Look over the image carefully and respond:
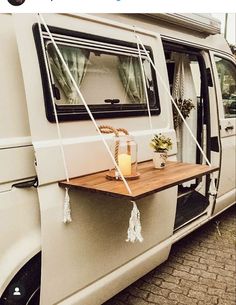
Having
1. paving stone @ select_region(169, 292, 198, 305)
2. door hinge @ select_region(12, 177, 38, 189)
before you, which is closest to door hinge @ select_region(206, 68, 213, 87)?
paving stone @ select_region(169, 292, 198, 305)

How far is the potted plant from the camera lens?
8.37 ft

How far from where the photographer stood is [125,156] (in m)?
2.27

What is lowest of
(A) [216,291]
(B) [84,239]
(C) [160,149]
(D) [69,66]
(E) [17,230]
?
(A) [216,291]

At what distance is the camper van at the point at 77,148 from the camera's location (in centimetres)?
193

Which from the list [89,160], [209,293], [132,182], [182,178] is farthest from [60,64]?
[209,293]

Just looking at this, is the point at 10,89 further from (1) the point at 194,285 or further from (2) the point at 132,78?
(1) the point at 194,285

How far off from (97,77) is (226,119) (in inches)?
85.3

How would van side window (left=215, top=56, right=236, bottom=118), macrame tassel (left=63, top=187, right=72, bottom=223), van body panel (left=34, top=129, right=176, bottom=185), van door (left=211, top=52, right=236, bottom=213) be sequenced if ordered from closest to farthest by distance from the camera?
van body panel (left=34, top=129, right=176, bottom=185)
macrame tassel (left=63, top=187, right=72, bottom=223)
van door (left=211, top=52, right=236, bottom=213)
van side window (left=215, top=56, right=236, bottom=118)

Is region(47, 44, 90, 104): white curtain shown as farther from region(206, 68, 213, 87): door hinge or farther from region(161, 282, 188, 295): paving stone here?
region(206, 68, 213, 87): door hinge

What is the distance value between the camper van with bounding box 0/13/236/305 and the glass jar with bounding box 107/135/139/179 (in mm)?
72

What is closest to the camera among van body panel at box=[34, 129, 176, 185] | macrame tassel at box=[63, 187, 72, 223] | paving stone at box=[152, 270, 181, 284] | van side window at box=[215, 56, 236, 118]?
van body panel at box=[34, 129, 176, 185]

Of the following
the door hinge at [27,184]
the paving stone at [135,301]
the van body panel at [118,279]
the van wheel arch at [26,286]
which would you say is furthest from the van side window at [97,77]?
the paving stone at [135,301]

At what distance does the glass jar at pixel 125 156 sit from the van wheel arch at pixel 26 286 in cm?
67

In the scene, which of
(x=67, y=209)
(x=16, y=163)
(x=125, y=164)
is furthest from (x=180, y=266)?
(x=16, y=163)
